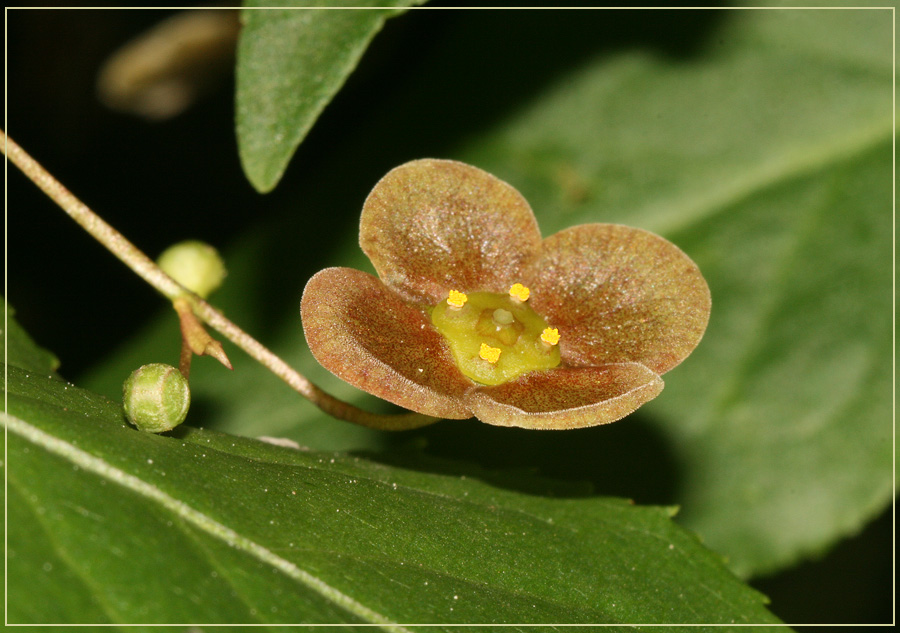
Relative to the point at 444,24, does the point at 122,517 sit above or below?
below

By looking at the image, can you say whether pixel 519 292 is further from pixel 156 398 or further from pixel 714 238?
pixel 714 238

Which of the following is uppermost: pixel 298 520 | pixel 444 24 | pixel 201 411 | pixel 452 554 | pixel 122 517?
pixel 444 24

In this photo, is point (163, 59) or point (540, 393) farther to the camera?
point (163, 59)

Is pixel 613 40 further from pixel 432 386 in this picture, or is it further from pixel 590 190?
pixel 432 386

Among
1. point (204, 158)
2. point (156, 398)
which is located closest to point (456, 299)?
point (156, 398)

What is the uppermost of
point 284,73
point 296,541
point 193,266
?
point 284,73

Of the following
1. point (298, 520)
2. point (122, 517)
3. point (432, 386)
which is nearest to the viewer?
point (122, 517)

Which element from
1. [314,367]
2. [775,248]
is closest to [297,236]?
[314,367]
